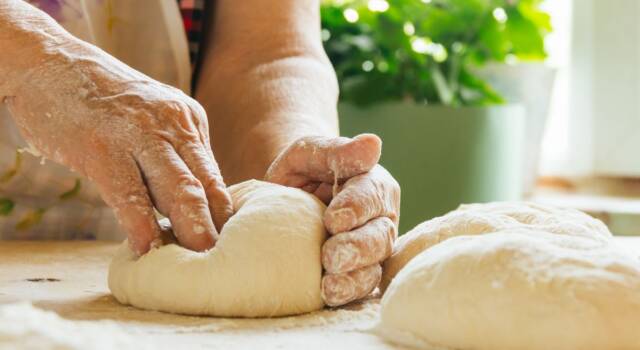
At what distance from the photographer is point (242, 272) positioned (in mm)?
916

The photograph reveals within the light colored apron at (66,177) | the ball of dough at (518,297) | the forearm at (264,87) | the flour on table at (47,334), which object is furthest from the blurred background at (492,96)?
the flour on table at (47,334)

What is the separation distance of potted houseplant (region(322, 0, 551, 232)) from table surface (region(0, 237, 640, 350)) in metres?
1.24

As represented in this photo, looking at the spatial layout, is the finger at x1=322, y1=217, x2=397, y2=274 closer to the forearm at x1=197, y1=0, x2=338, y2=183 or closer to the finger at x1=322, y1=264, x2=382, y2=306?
the finger at x1=322, y1=264, x2=382, y2=306

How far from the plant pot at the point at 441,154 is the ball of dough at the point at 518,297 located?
56.0 inches

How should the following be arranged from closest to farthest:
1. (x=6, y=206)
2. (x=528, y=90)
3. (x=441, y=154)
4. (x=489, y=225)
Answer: (x=489, y=225)
(x=6, y=206)
(x=441, y=154)
(x=528, y=90)

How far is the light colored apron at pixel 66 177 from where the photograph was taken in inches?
54.6

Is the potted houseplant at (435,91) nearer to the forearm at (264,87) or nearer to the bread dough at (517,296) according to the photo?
the forearm at (264,87)

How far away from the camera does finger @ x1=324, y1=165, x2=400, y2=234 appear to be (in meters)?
0.95

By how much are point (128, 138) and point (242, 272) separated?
0.65 ft

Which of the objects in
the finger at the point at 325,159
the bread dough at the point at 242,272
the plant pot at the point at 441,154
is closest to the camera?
the bread dough at the point at 242,272

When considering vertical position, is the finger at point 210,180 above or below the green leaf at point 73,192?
above

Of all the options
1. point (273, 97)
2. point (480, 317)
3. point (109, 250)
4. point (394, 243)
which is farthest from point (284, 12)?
point (480, 317)

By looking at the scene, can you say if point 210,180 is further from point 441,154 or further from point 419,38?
point 419,38

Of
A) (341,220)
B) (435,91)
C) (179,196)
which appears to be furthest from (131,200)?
(435,91)
